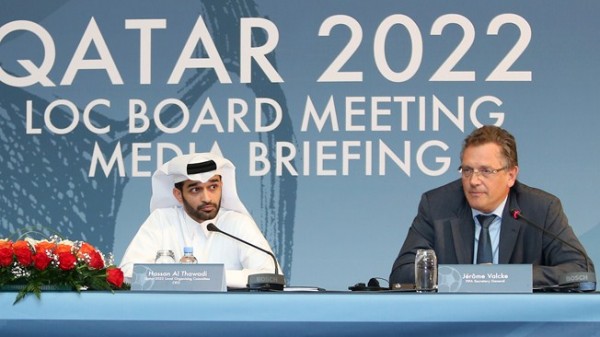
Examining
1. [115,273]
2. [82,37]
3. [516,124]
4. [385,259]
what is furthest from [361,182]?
[115,273]

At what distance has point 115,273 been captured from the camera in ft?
11.3

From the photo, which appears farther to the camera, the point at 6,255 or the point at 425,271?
the point at 425,271

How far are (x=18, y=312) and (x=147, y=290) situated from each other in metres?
0.38

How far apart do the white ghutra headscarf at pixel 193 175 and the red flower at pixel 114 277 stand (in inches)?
60.0

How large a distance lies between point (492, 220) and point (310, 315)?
1617 millimetres

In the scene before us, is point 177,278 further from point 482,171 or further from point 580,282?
point 482,171

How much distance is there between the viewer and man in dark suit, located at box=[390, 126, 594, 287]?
445 cm

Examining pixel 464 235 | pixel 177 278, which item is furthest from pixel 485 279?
pixel 464 235

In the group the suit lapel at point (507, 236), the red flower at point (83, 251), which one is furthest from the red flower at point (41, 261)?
the suit lapel at point (507, 236)

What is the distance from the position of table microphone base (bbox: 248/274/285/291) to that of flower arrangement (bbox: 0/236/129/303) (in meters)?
0.42

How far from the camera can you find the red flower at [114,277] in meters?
3.42

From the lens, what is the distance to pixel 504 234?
A: 4473 millimetres

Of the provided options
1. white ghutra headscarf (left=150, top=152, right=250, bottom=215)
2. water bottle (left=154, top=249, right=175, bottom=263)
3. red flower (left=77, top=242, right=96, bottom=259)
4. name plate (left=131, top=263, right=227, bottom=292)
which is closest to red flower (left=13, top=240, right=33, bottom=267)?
red flower (left=77, top=242, right=96, bottom=259)

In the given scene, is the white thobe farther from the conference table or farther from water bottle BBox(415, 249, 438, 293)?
the conference table
